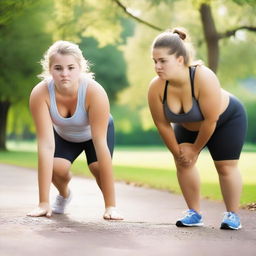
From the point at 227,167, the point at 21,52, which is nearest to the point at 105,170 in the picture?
the point at 227,167

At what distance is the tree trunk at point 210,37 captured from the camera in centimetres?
1847

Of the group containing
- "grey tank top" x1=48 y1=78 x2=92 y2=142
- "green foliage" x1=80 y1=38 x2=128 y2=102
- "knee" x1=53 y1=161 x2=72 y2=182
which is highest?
"green foliage" x1=80 y1=38 x2=128 y2=102

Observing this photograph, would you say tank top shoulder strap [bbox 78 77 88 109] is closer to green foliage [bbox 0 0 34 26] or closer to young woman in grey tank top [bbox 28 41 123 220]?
young woman in grey tank top [bbox 28 41 123 220]

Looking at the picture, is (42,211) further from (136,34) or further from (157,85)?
(136,34)

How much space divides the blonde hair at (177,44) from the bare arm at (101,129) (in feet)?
2.48

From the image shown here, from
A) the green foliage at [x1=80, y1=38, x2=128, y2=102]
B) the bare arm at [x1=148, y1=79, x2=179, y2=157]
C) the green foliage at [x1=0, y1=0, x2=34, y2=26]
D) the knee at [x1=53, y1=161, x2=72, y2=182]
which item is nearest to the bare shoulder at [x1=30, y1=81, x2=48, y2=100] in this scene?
the knee at [x1=53, y1=161, x2=72, y2=182]

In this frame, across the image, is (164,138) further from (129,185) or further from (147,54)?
(147,54)

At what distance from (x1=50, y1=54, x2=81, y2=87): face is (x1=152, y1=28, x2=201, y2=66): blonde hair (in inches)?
31.1

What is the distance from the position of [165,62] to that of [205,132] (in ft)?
2.25

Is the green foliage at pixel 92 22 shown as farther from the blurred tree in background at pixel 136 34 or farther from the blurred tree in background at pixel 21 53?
the blurred tree in background at pixel 21 53

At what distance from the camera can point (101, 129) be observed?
19.8 ft

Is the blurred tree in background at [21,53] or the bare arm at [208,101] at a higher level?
the blurred tree in background at [21,53]

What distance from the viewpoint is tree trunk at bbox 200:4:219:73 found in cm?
1847

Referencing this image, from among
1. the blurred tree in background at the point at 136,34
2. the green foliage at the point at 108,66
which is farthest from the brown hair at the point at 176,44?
the green foliage at the point at 108,66
